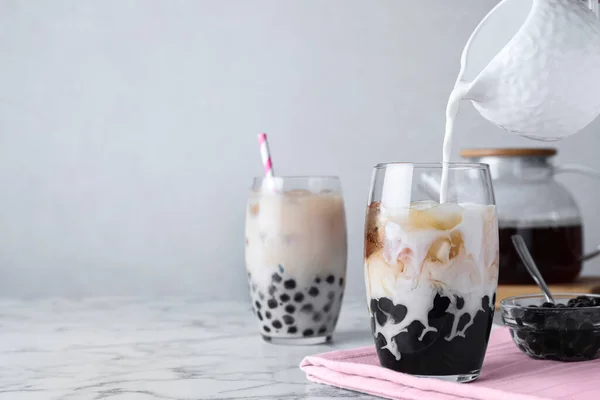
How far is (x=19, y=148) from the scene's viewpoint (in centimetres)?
164

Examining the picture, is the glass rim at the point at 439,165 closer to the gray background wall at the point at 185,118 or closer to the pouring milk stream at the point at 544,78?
the pouring milk stream at the point at 544,78

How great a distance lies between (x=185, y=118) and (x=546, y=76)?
3.27 ft

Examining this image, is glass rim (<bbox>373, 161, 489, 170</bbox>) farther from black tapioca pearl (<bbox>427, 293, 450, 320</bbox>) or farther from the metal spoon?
the metal spoon

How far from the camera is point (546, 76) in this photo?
2.60ft

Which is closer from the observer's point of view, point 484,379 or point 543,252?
point 484,379

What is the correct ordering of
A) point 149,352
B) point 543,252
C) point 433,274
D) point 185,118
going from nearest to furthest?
point 433,274
point 149,352
point 543,252
point 185,118

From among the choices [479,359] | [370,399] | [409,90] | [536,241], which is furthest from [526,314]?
[409,90]

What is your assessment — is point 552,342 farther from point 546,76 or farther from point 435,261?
point 546,76

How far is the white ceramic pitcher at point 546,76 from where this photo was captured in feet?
2.59

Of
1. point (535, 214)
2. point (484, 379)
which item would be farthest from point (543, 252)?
point (484, 379)

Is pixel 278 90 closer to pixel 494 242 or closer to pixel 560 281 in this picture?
pixel 560 281

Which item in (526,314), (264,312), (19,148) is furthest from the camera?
(19,148)

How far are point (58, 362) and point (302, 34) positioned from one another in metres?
0.93

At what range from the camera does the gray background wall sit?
164cm
